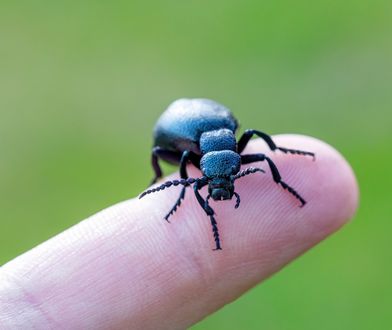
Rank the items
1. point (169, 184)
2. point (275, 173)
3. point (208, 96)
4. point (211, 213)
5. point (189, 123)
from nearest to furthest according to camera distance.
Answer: point (211, 213) → point (169, 184) → point (275, 173) → point (189, 123) → point (208, 96)

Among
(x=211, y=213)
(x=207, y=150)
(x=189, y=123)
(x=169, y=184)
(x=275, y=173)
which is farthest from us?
(x=189, y=123)

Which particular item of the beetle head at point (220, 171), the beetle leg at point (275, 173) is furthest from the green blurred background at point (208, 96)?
the beetle head at point (220, 171)

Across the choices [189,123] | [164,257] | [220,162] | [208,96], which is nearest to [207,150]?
[220,162]

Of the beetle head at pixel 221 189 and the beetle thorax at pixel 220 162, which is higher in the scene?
the beetle thorax at pixel 220 162

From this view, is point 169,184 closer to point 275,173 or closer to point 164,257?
point 164,257

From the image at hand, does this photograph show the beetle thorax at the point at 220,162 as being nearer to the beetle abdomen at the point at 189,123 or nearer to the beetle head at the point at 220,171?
the beetle head at the point at 220,171

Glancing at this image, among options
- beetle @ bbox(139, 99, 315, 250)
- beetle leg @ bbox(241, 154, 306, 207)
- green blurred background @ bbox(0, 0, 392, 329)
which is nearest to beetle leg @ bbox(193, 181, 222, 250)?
beetle @ bbox(139, 99, 315, 250)
